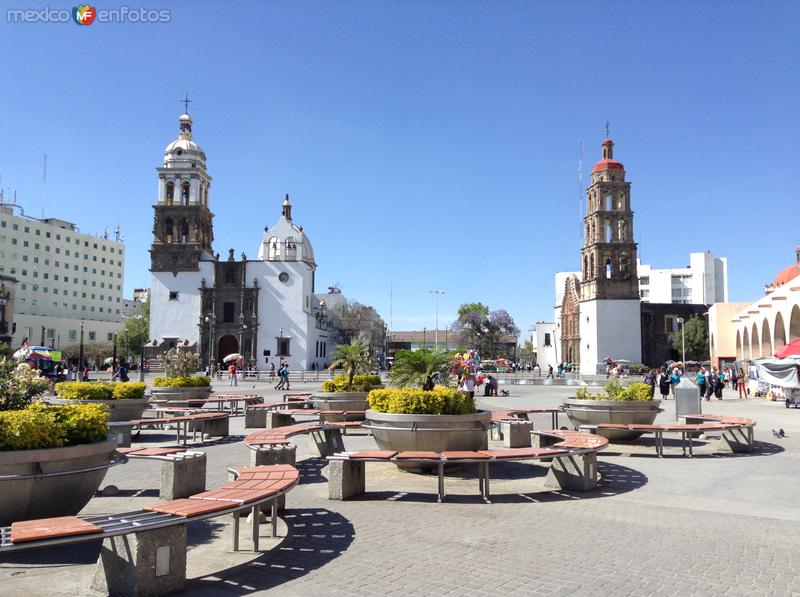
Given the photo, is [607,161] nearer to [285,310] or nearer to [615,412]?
[285,310]

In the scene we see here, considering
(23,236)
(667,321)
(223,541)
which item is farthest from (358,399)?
(23,236)

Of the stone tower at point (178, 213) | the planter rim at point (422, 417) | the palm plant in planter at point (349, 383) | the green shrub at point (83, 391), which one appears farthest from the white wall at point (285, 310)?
the planter rim at point (422, 417)

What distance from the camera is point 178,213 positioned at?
6462 cm

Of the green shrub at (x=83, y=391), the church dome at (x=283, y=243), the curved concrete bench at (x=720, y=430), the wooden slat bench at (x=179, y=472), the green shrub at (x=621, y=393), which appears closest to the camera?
the wooden slat bench at (x=179, y=472)

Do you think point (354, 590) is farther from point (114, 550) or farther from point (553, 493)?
point (553, 493)

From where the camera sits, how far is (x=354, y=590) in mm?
4918

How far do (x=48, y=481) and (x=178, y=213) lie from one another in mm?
62500

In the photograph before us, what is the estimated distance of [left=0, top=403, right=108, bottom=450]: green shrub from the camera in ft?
19.4

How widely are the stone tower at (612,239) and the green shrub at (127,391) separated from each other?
57.4m

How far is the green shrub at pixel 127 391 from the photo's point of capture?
14.5 m

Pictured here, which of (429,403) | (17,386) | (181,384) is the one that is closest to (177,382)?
(181,384)

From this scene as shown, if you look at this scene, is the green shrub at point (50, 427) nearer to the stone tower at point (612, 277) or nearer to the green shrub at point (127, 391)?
the green shrub at point (127, 391)

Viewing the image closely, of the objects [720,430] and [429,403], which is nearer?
[429,403]

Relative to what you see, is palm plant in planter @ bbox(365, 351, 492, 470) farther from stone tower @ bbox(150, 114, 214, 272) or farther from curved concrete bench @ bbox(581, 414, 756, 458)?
stone tower @ bbox(150, 114, 214, 272)
